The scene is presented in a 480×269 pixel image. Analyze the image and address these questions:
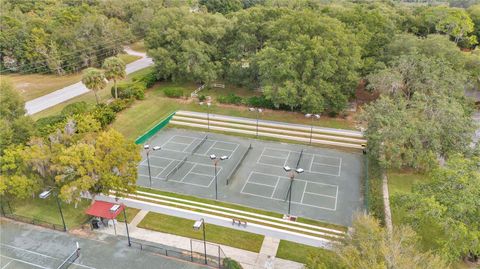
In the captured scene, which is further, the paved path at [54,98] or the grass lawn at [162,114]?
the paved path at [54,98]

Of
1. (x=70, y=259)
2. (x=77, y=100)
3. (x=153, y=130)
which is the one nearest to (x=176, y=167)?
(x=153, y=130)

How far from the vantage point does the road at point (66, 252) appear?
64.7ft

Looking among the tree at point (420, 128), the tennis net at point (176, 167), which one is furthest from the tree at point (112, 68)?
the tree at point (420, 128)

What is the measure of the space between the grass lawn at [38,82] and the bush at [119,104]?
14.0m

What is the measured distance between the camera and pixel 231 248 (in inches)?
832

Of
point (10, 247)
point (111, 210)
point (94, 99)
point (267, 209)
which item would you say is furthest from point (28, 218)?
point (94, 99)

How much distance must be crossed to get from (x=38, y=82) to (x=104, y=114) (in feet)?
75.0

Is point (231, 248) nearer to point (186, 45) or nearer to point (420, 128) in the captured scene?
point (420, 128)

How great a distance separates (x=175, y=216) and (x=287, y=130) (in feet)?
56.4

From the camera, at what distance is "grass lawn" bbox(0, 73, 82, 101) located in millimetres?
47044

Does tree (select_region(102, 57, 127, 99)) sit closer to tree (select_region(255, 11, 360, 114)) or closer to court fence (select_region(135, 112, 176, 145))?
court fence (select_region(135, 112, 176, 145))

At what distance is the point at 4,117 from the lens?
1147 inches

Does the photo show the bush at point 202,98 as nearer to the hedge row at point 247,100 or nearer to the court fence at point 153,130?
the hedge row at point 247,100

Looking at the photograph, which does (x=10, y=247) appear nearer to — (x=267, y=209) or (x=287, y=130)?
(x=267, y=209)
